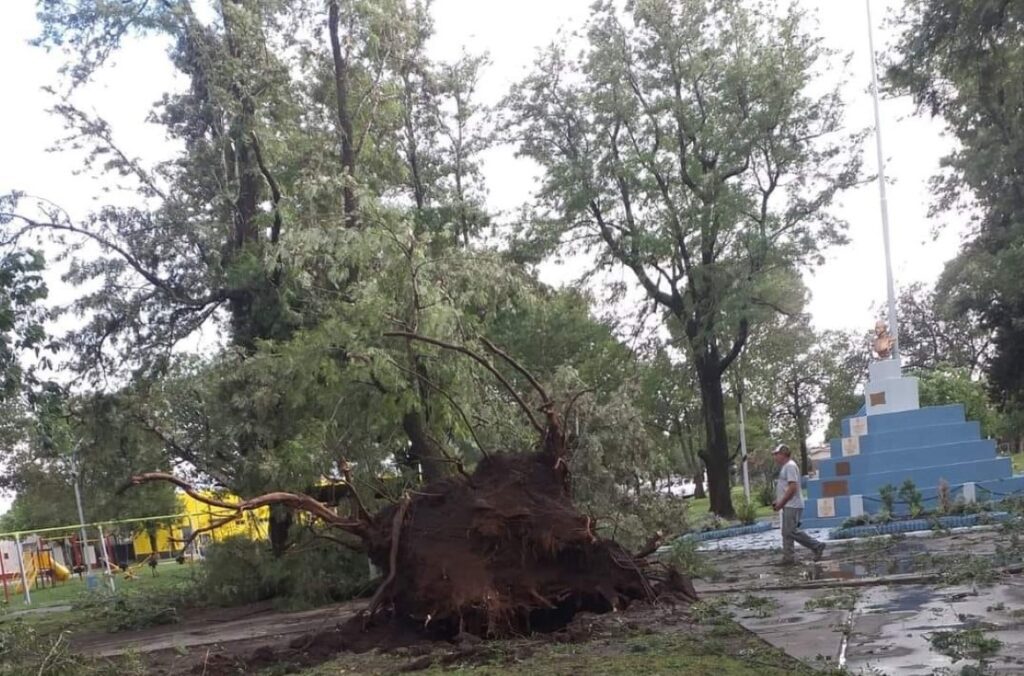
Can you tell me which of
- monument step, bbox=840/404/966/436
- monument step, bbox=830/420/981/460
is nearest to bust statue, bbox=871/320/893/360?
monument step, bbox=840/404/966/436

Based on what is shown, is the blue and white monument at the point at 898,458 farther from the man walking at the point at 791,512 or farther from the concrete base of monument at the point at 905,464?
the man walking at the point at 791,512

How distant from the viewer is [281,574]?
1428cm

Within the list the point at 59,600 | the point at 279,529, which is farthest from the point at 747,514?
the point at 59,600

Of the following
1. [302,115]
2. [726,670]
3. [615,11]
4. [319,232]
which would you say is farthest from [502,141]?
[726,670]

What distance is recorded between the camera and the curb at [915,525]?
14.3 meters

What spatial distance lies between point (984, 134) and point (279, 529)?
54.1 feet

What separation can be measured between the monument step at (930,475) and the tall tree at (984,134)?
3596mm

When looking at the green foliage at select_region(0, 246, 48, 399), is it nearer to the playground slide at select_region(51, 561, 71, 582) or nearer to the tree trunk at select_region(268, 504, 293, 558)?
the tree trunk at select_region(268, 504, 293, 558)

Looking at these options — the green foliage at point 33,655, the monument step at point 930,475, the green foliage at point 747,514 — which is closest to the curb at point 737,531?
the green foliage at point 747,514

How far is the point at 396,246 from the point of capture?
11648mm

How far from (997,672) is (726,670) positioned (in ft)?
5.10

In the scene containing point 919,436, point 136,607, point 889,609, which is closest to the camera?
point 889,609

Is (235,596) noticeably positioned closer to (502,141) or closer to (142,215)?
(142,215)

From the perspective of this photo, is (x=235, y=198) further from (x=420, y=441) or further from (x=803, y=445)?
(x=803, y=445)
